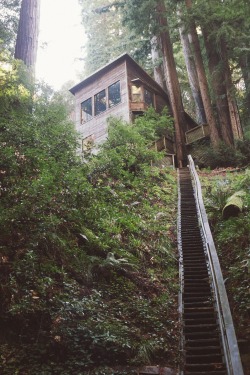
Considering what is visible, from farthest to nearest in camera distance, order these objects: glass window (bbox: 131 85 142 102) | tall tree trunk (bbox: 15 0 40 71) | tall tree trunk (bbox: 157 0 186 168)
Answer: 1. glass window (bbox: 131 85 142 102)
2. tall tree trunk (bbox: 157 0 186 168)
3. tall tree trunk (bbox: 15 0 40 71)

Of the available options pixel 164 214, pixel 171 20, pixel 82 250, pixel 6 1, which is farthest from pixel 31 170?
pixel 171 20

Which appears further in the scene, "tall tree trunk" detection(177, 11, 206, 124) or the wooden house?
"tall tree trunk" detection(177, 11, 206, 124)

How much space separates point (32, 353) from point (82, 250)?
278 cm

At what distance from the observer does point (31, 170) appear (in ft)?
23.7

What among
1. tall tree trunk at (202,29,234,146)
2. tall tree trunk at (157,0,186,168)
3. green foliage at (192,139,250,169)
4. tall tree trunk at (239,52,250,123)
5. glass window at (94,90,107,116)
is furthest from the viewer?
glass window at (94,90,107,116)

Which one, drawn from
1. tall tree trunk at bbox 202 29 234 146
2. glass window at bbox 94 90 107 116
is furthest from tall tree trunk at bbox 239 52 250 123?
glass window at bbox 94 90 107 116

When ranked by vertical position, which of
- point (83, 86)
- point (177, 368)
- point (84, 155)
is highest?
point (83, 86)

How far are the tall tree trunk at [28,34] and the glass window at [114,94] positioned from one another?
14.8 metres

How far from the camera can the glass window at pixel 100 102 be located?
2795 centimetres

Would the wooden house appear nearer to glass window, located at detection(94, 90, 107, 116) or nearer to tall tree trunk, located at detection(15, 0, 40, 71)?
glass window, located at detection(94, 90, 107, 116)

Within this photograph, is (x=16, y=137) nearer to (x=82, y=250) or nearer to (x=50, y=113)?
(x=50, y=113)

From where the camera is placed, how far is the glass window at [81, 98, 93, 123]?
29.1 meters

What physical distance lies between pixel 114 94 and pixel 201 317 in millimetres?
23116

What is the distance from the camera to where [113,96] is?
1077 inches
